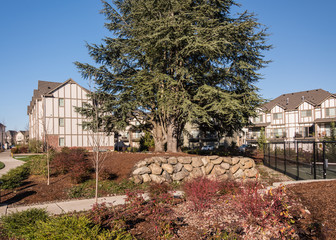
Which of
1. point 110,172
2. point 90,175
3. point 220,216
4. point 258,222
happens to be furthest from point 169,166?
point 258,222

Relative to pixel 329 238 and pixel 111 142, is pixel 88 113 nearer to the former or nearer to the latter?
pixel 329 238

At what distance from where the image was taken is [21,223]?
5.10m

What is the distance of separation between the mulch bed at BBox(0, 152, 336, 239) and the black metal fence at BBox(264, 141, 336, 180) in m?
2.73

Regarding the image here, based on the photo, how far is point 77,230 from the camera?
3975 millimetres

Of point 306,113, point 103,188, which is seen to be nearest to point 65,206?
point 103,188

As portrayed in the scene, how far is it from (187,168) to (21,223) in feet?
25.8

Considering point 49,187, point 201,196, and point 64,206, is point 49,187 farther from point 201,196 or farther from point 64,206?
point 201,196

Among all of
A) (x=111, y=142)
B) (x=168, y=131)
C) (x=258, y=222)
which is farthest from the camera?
(x=111, y=142)

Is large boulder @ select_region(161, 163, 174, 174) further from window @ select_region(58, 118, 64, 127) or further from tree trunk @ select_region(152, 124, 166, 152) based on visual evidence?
window @ select_region(58, 118, 64, 127)

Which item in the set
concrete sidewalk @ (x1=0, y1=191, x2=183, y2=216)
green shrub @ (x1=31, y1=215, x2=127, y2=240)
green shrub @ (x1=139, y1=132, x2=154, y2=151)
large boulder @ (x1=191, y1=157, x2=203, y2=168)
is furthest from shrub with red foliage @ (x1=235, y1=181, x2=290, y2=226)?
green shrub @ (x1=139, y1=132, x2=154, y2=151)

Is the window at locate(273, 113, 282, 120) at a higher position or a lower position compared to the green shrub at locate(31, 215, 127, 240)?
higher

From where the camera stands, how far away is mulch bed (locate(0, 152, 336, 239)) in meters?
4.62

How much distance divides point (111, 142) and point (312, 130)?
34.2m

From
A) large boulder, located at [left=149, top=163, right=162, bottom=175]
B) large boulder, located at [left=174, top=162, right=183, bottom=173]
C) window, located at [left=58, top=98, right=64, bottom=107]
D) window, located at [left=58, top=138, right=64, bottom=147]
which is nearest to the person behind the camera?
large boulder, located at [left=149, top=163, right=162, bottom=175]
